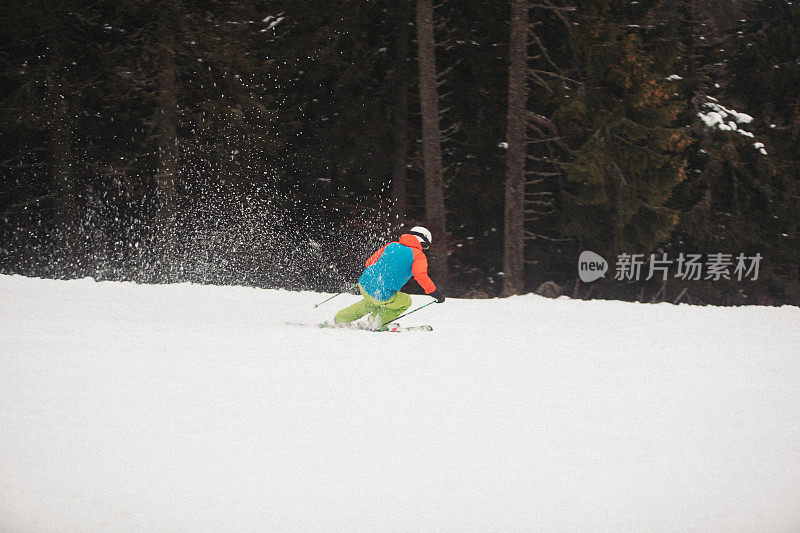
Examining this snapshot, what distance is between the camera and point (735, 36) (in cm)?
2700

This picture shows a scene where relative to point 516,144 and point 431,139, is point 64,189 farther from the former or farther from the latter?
point 516,144

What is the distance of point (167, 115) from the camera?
63.0 feet

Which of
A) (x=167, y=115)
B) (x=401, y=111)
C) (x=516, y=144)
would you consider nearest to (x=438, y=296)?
(x=516, y=144)

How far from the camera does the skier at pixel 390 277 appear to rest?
7703 mm

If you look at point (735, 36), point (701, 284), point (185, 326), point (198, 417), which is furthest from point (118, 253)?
point (735, 36)

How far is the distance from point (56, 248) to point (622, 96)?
19263mm

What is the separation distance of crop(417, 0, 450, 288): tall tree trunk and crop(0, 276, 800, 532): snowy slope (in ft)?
27.3

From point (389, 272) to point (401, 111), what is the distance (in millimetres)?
15660

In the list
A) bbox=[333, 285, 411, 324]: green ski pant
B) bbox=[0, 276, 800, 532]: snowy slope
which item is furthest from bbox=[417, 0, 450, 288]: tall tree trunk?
bbox=[0, 276, 800, 532]: snowy slope

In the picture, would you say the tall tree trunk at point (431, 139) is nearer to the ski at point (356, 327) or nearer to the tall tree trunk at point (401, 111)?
the tall tree trunk at point (401, 111)

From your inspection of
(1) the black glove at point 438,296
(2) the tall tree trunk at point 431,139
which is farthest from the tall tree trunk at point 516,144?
(1) the black glove at point 438,296

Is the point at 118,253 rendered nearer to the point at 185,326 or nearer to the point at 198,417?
the point at 185,326

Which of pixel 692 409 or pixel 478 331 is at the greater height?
pixel 692 409

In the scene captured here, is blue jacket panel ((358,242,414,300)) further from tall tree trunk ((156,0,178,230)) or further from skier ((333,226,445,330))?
tall tree trunk ((156,0,178,230))
